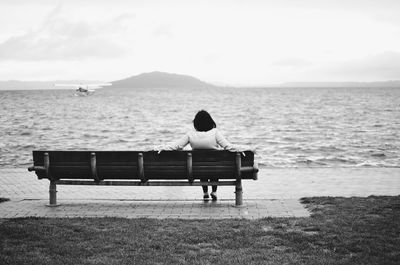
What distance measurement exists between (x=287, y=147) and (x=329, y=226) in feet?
63.4

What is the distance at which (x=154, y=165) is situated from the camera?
8.37 meters

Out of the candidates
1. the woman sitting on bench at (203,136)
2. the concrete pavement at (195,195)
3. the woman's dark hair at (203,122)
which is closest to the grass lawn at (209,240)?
the concrete pavement at (195,195)

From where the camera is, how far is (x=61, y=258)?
558cm

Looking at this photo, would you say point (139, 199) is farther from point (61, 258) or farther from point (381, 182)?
point (381, 182)

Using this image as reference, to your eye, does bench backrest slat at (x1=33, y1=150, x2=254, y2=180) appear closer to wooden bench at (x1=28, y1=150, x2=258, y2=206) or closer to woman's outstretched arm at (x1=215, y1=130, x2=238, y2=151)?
wooden bench at (x1=28, y1=150, x2=258, y2=206)

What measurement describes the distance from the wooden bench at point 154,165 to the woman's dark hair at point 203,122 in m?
0.76

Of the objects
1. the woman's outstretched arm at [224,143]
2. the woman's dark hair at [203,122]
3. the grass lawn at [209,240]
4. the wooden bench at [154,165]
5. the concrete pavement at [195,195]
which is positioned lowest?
the concrete pavement at [195,195]

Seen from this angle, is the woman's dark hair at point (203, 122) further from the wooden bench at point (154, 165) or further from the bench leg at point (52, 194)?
the bench leg at point (52, 194)

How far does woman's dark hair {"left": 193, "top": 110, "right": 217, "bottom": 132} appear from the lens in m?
8.88

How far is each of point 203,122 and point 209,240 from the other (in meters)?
3.00

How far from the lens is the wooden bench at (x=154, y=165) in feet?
27.2

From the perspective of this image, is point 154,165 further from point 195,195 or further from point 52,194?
point 195,195

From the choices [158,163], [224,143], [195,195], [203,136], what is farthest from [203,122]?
[195,195]

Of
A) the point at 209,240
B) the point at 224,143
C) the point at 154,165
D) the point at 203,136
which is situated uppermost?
the point at 203,136
